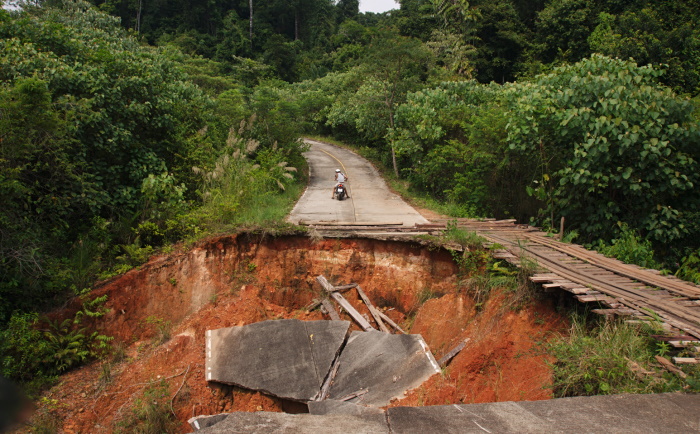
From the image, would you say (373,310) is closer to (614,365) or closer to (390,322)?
(390,322)

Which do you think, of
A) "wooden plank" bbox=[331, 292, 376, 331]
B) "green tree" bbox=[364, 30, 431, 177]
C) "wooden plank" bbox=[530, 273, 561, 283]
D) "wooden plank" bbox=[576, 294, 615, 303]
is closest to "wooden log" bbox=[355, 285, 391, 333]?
"wooden plank" bbox=[331, 292, 376, 331]

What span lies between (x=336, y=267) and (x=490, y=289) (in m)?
3.37

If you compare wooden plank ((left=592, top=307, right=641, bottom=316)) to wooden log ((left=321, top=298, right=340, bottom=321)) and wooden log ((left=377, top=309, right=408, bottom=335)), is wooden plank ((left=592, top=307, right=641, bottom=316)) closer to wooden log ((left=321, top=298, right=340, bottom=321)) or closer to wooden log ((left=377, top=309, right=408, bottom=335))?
wooden log ((left=377, top=309, right=408, bottom=335))

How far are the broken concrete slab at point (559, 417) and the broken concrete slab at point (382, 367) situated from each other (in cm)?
369

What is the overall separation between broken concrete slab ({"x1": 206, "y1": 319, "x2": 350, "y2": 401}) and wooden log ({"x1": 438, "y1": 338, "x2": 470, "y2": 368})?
168cm

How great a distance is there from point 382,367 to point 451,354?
1.13m

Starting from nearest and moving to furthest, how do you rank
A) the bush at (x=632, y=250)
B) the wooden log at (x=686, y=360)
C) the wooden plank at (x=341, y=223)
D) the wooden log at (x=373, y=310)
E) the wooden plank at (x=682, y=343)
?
the wooden log at (x=686, y=360) → the wooden plank at (x=682, y=343) → the bush at (x=632, y=250) → the wooden log at (x=373, y=310) → the wooden plank at (x=341, y=223)

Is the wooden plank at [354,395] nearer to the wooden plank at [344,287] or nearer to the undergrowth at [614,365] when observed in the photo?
the undergrowth at [614,365]

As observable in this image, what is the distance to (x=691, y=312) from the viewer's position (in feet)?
18.3

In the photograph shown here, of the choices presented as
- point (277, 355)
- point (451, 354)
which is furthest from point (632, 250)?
point (277, 355)

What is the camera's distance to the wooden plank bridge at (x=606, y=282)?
215 inches

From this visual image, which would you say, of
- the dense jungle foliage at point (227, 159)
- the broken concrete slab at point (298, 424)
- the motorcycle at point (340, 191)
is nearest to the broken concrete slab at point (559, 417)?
the broken concrete slab at point (298, 424)

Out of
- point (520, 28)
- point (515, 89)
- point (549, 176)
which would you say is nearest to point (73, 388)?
point (549, 176)

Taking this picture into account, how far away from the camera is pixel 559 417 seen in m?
3.18
